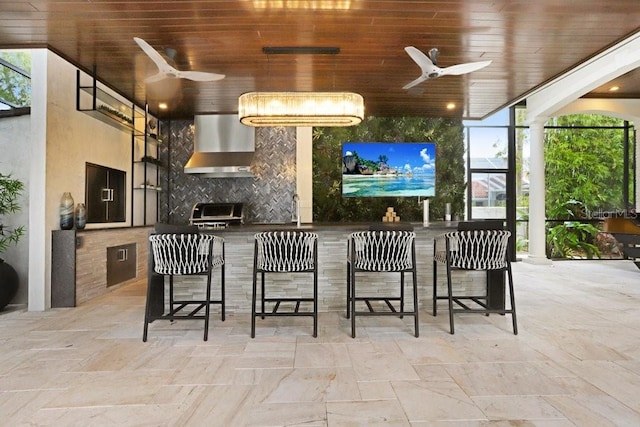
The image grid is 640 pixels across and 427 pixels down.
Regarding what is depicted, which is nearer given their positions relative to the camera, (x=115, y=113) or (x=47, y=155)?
(x=47, y=155)

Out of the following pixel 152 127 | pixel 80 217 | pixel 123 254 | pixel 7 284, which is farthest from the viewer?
pixel 152 127

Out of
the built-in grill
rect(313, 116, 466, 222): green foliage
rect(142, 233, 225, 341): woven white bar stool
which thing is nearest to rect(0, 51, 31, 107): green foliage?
the built-in grill

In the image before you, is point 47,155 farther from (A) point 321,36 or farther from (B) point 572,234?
(B) point 572,234

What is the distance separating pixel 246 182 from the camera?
6668 mm

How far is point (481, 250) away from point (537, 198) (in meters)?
4.81

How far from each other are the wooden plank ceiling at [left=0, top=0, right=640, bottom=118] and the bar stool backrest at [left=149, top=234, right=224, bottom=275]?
1.90m

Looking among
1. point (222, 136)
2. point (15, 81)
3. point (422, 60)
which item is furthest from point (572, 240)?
point (15, 81)

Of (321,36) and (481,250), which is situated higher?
(321,36)

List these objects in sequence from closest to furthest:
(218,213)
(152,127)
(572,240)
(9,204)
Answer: (9,204) < (152,127) < (218,213) < (572,240)

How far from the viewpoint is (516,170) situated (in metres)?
7.66

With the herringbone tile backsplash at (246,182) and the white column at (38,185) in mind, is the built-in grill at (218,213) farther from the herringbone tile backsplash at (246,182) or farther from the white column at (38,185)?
the white column at (38,185)

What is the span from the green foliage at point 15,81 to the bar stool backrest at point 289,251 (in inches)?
145

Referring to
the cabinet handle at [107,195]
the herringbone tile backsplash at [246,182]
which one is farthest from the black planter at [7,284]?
the herringbone tile backsplash at [246,182]

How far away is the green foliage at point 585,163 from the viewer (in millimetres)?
7699
